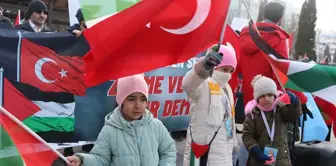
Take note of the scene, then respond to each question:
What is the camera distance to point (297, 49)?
128ft

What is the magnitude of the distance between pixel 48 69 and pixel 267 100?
2213 mm

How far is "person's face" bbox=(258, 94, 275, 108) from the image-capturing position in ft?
14.5

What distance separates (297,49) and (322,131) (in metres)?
34.4

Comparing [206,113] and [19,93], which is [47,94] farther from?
[206,113]

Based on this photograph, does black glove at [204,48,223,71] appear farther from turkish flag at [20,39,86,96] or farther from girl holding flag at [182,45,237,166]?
turkish flag at [20,39,86,96]

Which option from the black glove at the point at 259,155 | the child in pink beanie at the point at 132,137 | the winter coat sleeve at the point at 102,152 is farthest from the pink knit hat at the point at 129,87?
the black glove at the point at 259,155

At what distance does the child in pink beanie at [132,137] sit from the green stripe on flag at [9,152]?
63cm

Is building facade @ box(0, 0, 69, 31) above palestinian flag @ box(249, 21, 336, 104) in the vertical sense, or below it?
above

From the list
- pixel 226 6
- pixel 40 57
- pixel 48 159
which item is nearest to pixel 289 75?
pixel 226 6

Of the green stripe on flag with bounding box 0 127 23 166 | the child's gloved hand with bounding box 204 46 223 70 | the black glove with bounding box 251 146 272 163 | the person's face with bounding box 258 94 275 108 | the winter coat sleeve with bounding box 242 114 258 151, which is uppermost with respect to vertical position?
the child's gloved hand with bounding box 204 46 223 70

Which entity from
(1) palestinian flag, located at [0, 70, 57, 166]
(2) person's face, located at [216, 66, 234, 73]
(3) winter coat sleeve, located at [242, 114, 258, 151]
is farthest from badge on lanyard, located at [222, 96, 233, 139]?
(1) palestinian flag, located at [0, 70, 57, 166]

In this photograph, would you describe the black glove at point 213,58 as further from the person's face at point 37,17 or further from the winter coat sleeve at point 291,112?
the person's face at point 37,17

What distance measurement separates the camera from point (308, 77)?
3525 mm

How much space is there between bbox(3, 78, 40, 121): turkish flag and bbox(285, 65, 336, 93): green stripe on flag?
2591 mm
